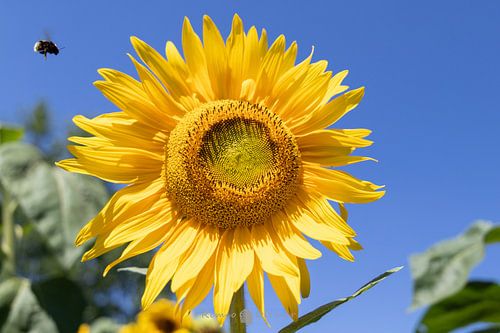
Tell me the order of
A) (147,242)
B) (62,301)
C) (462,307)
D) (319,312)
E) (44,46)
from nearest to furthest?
(462,307) → (319,312) → (62,301) → (147,242) → (44,46)

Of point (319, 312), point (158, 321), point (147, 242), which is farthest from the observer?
point (158, 321)

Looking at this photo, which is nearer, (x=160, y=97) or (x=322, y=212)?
(x=322, y=212)

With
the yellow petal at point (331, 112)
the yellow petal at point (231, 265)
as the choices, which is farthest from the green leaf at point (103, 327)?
the yellow petal at point (331, 112)

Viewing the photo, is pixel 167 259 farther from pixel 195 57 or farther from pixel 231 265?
pixel 195 57

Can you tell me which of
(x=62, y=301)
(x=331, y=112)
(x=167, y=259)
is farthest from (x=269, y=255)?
(x=62, y=301)

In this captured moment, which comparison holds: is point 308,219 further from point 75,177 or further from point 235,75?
point 75,177

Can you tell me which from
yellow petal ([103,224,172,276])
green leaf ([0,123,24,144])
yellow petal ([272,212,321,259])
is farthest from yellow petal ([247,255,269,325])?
green leaf ([0,123,24,144])
